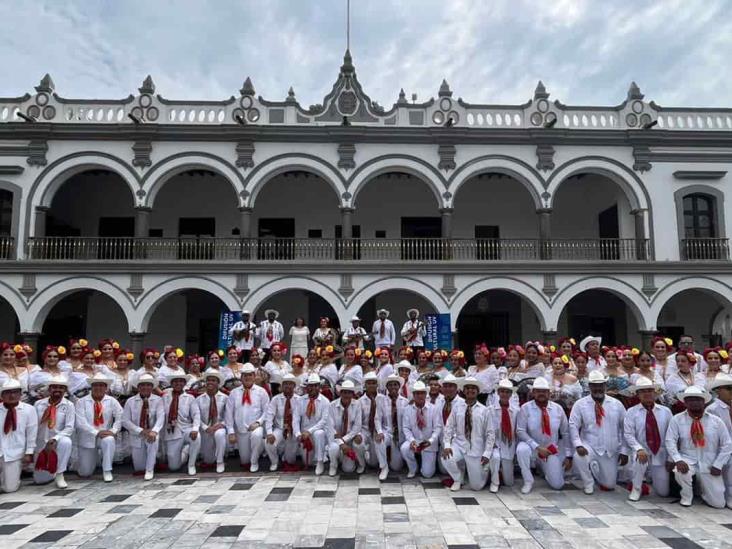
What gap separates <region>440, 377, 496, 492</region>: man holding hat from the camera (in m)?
6.91

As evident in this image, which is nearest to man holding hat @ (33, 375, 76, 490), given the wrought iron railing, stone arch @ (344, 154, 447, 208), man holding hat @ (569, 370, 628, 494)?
man holding hat @ (569, 370, 628, 494)

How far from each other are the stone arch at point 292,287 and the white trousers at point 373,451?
26.7ft

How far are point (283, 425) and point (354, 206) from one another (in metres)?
9.85

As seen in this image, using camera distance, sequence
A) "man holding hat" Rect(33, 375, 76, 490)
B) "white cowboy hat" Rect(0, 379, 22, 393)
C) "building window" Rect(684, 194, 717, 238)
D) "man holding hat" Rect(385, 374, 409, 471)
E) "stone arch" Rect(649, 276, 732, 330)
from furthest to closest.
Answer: "building window" Rect(684, 194, 717, 238), "stone arch" Rect(649, 276, 732, 330), "man holding hat" Rect(385, 374, 409, 471), "man holding hat" Rect(33, 375, 76, 490), "white cowboy hat" Rect(0, 379, 22, 393)

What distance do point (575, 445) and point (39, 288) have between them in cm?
1577

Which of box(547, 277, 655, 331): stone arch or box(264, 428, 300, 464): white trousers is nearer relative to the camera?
box(264, 428, 300, 464): white trousers

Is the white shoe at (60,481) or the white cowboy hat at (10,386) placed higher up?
the white cowboy hat at (10,386)

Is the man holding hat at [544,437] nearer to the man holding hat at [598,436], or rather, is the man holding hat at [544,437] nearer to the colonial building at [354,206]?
the man holding hat at [598,436]

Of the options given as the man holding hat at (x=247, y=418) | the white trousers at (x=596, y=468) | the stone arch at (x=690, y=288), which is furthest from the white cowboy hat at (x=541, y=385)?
the stone arch at (x=690, y=288)

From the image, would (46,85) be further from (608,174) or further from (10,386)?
(608,174)

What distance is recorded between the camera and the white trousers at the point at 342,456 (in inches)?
299

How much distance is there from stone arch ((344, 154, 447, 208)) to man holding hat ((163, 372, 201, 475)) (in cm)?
986

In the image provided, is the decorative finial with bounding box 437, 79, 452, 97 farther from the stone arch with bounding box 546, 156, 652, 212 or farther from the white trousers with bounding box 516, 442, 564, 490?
the white trousers with bounding box 516, 442, 564, 490

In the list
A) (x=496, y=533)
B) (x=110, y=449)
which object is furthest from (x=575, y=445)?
(x=110, y=449)
